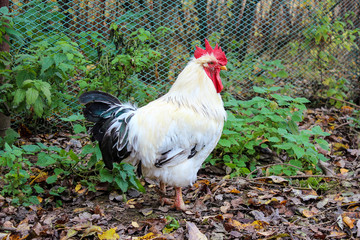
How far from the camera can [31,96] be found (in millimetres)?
3648

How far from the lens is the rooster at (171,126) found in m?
3.51

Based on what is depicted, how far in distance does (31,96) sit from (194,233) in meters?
2.00

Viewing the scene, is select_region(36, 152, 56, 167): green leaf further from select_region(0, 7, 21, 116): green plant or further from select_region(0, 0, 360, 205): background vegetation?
select_region(0, 7, 21, 116): green plant

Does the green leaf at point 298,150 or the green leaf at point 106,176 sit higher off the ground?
the green leaf at point 106,176

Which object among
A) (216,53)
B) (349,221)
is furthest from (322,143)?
(216,53)

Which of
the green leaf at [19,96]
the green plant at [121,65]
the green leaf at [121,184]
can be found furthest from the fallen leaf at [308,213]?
the green leaf at [19,96]

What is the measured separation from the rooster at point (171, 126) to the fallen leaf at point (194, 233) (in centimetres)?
45

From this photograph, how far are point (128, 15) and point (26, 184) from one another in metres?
3.04

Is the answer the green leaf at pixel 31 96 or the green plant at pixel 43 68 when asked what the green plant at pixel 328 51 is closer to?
the green plant at pixel 43 68

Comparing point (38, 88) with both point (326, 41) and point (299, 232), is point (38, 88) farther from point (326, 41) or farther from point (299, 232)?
point (326, 41)

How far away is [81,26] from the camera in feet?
18.6

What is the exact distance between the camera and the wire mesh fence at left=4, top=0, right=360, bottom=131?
519 cm

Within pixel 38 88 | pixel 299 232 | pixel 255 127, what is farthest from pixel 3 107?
pixel 299 232

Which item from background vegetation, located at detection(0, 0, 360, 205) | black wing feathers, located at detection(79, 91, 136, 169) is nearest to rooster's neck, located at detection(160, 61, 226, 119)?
black wing feathers, located at detection(79, 91, 136, 169)
